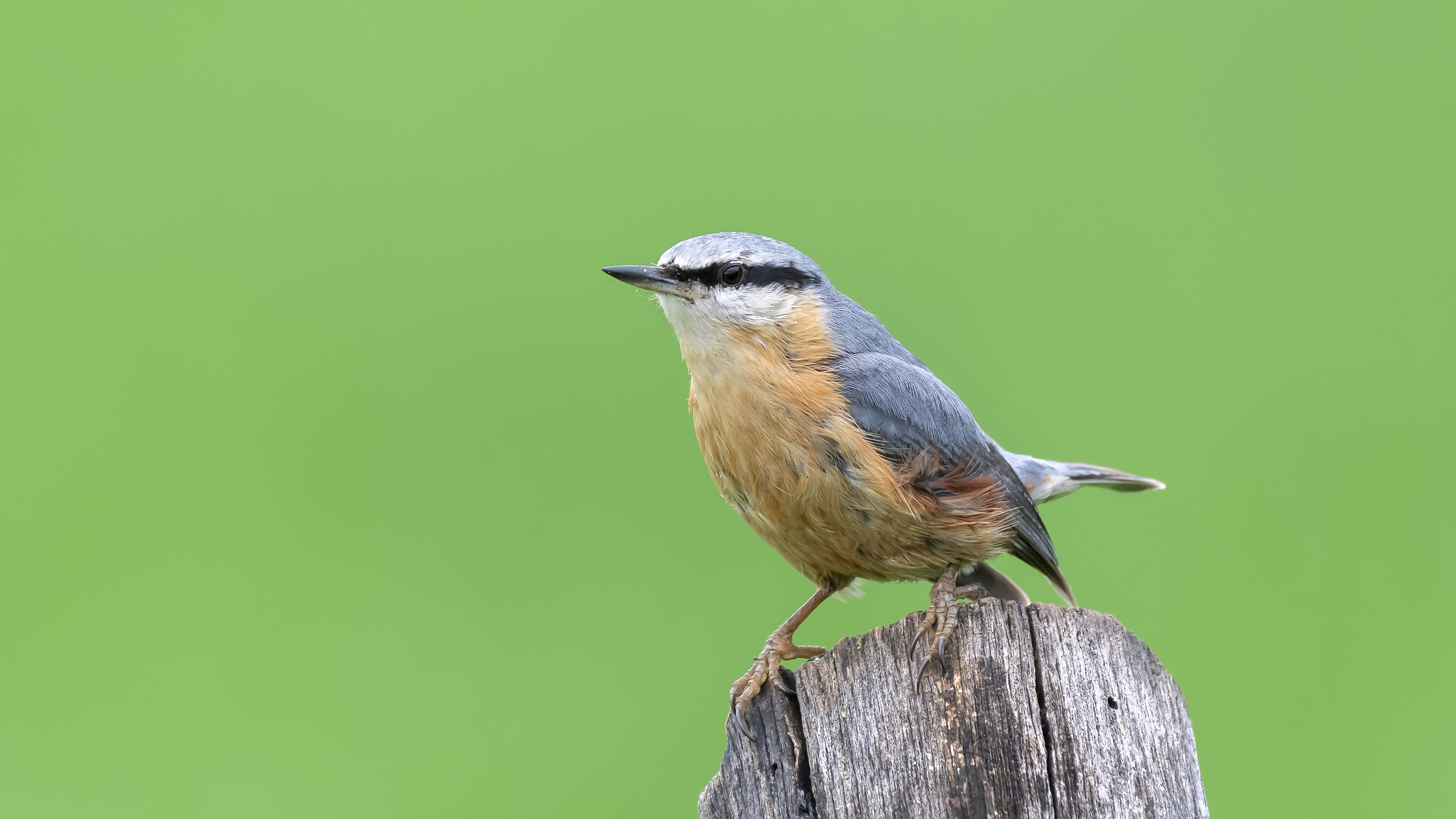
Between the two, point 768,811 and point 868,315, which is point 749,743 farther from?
point 868,315

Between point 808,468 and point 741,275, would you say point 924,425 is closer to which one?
point 808,468

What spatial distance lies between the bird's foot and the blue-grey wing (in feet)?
1.66

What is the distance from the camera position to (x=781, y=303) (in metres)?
3.03

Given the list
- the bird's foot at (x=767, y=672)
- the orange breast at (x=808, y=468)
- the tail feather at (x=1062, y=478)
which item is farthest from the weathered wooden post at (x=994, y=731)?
the tail feather at (x=1062, y=478)

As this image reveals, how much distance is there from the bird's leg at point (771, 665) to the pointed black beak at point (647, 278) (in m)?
0.91

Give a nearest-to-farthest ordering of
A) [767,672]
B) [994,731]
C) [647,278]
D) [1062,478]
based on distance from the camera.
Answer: [994,731] < [767,672] < [647,278] < [1062,478]

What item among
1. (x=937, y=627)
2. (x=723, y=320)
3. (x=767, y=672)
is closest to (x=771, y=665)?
(x=767, y=672)

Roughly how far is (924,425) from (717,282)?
0.66m

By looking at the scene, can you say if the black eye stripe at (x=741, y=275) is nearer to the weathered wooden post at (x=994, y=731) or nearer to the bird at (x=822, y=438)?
the bird at (x=822, y=438)

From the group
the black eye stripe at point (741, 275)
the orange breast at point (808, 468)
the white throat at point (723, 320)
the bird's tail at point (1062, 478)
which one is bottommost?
the bird's tail at point (1062, 478)

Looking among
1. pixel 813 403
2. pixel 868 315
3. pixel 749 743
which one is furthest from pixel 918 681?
pixel 868 315

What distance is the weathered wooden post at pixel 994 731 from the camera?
1873 millimetres

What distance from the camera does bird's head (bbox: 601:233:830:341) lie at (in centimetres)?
298

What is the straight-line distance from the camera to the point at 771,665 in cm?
258
